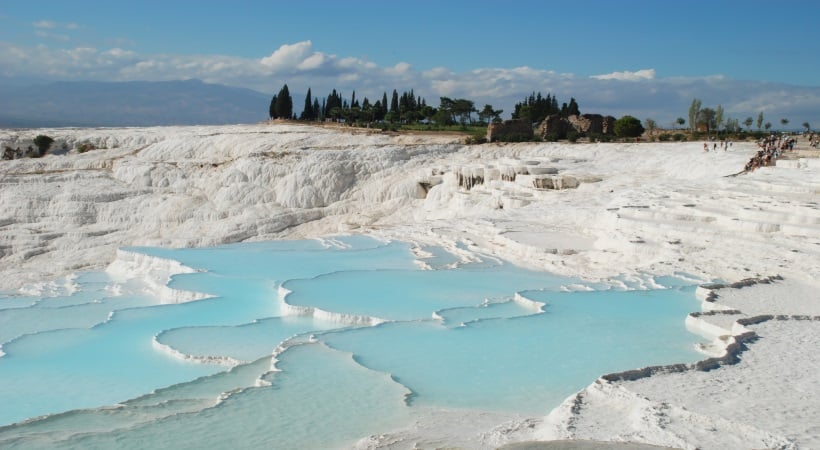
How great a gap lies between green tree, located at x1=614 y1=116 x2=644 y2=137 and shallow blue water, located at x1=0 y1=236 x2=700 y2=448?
810 inches

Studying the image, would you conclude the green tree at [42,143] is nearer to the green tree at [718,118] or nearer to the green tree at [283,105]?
the green tree at [283,105]

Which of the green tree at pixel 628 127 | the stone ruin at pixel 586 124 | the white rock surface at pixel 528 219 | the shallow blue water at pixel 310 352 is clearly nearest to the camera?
the white rock surface at pixel 528 219

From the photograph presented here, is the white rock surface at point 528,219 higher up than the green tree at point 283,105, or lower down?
lower down

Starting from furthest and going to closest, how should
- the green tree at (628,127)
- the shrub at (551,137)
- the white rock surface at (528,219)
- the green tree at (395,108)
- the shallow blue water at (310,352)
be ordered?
the green tree at (395,108) < the green tree at (628,127) < the shrub at (551,137) < the shallow blue water at (310,352) < the white rock surface at (528,219)

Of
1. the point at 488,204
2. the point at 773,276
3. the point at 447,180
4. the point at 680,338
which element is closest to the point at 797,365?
the point at 680,338

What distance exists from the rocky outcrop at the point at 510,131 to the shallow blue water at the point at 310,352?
17.1 metres

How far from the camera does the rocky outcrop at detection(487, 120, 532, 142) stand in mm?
26438

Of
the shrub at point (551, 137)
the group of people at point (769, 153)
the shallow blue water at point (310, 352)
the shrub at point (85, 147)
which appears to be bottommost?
the shrub at point (85, 147)

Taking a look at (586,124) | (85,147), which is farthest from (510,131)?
(85,147)

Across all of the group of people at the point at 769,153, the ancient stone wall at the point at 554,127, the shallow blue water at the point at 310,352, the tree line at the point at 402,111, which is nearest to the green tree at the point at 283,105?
the tree line at the point at 402,111

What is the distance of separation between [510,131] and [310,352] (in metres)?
22.5

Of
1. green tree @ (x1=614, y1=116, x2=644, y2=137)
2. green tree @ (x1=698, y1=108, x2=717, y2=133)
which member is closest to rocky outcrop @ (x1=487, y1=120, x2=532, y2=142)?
green tree @ (x1=614, y1=116, x2=644, y2=137)

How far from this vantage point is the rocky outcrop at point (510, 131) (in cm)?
2644

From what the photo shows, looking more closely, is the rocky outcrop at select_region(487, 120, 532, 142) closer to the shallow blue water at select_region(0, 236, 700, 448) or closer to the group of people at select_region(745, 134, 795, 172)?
the group of people at select_region(745, 134, 795, 172)
